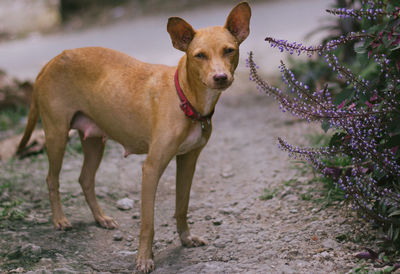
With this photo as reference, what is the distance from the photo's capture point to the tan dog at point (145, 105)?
3234mm

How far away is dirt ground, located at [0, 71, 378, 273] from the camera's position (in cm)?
331

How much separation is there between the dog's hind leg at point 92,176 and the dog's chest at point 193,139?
1.03 meters

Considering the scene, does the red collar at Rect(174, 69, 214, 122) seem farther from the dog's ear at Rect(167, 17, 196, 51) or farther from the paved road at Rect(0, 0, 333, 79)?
the paved road at Rect(0, 0, 333, 79)

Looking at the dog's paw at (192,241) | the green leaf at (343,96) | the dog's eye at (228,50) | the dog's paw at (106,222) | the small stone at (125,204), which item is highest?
the dog's eye at (228,50)

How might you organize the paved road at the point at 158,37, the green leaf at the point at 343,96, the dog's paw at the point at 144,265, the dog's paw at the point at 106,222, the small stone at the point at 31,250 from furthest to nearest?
1. the paved road at the point at 158,37
2. the dog's paw at the point at 106,222
3. the small stone at the point at 31,250
4. the dog's paw at the point at 144,265
5. the green leaf at the point at 343,96

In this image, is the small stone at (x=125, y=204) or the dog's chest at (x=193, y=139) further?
the small stone at (x=125, y=204)

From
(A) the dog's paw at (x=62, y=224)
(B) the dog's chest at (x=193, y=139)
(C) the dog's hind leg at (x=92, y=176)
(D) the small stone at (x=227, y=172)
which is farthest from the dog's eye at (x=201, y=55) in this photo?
(D) the small stone at (x=227, y=172)

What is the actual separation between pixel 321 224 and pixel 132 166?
2.34 meters

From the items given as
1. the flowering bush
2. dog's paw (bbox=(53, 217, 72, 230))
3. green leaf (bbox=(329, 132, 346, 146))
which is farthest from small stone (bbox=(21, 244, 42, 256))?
green leaf (bbox=(329, 132, 346, 146))

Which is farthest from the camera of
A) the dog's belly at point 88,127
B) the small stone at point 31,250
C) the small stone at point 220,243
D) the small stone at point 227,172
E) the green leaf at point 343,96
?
the small stone at point 227,172

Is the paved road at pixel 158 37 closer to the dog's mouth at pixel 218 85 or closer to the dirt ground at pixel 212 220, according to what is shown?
the dirt ground at pixel 212 220

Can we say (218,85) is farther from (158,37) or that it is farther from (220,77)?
(158,37)

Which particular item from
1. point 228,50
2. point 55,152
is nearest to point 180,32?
point 228,50

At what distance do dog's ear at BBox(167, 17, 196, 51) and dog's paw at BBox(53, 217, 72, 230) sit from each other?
1.71 m
